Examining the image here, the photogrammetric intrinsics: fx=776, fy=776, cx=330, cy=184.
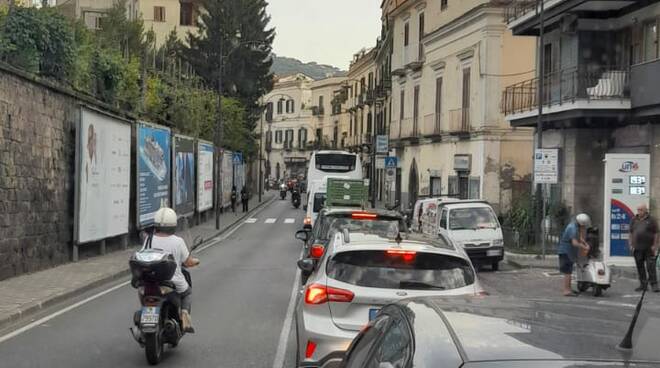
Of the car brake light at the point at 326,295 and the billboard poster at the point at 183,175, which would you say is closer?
the car brake light at the point at 326,295

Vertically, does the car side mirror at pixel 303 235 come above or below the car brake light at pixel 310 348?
above

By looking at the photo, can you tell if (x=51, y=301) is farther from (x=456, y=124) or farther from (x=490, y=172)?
(x=456, y=124)

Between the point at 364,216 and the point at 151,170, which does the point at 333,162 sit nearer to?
the point at 151,170

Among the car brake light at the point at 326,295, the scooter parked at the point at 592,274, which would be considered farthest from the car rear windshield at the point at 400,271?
the scooter parked at the point at 592,274

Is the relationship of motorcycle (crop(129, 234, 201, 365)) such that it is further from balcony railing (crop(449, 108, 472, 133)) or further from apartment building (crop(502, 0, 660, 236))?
balcony railing (crop(449, 108, 472, 133))

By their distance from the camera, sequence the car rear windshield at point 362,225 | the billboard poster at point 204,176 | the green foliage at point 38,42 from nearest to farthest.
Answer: the car rear windshield at point 362,225, the green foliage at point 38,42, the billboard poster at point 204,176

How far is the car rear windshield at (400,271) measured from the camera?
22.1ft

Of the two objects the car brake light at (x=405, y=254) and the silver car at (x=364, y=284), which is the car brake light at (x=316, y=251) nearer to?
the silver car at (x=364, y=284)

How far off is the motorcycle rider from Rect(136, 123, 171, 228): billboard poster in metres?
15.8

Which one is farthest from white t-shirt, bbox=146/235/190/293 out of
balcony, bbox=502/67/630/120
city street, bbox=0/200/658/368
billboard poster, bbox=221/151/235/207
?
billboard poster, bbox=221/151/235/207

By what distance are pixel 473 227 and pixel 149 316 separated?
561 inches

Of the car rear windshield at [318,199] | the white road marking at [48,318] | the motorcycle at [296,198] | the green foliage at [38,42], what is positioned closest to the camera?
the white road marking at [48,318]

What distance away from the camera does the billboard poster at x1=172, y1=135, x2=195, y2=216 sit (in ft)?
102

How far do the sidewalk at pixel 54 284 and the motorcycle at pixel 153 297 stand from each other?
3.34 meters
